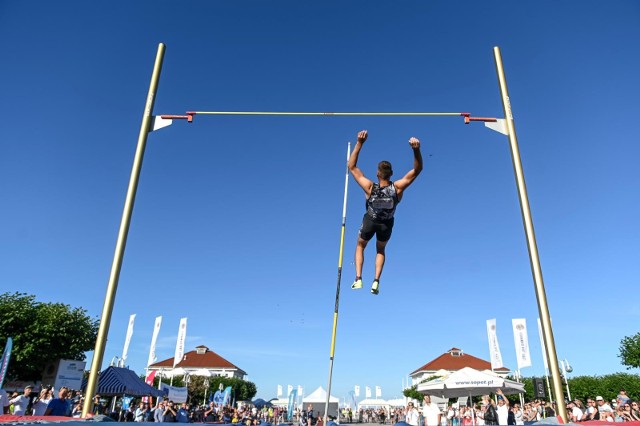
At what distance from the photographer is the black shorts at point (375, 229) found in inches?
200

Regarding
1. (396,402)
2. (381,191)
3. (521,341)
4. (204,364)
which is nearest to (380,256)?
(381,191)

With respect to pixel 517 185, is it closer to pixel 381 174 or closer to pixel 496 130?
pixel 496 130

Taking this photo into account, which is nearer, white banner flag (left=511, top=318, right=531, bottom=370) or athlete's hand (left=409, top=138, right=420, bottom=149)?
athlete's hand (left=409, top=138, right=420, bottom=149)

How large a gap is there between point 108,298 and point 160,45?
10.9ft

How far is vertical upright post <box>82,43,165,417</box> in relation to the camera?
4.11 m

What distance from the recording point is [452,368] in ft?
231

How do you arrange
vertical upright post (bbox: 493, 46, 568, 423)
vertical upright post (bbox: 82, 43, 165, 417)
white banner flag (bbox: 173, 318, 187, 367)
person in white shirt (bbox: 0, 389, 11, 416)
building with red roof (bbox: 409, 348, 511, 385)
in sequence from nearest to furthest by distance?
vertical upright post (bbox: 493, 46, 568, 423), vertical upright post (bbox: 82, 43, 165, 417), person in white shirt (bbox: 0, 389, 11, 416), white banner flag (bbox: 173, 318, 187, 367), building with red roof (bbox: 409, 348, 511, 385)

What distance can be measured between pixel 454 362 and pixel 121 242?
75447 mm

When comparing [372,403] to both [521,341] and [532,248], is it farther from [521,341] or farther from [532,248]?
[532,248]

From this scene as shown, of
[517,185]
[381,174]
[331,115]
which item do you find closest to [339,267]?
[381,174]

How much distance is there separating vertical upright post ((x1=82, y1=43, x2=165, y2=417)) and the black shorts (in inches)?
106

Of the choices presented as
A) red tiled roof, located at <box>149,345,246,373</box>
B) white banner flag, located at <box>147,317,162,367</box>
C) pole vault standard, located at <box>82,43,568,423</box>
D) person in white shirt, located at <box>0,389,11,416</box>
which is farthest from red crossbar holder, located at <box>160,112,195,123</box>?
red tiled roof, located at <box>149,345,246,373</box>

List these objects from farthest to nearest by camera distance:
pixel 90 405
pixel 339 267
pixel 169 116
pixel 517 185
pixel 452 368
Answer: pixel 452 368
pixel 339 267
pixel 169 116
pixel 517 185
pixel 90 405

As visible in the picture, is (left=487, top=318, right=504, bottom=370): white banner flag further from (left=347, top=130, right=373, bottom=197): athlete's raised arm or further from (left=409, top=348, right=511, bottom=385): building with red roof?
(left=409, top=348, right=511, bottom=385): building with red roof
